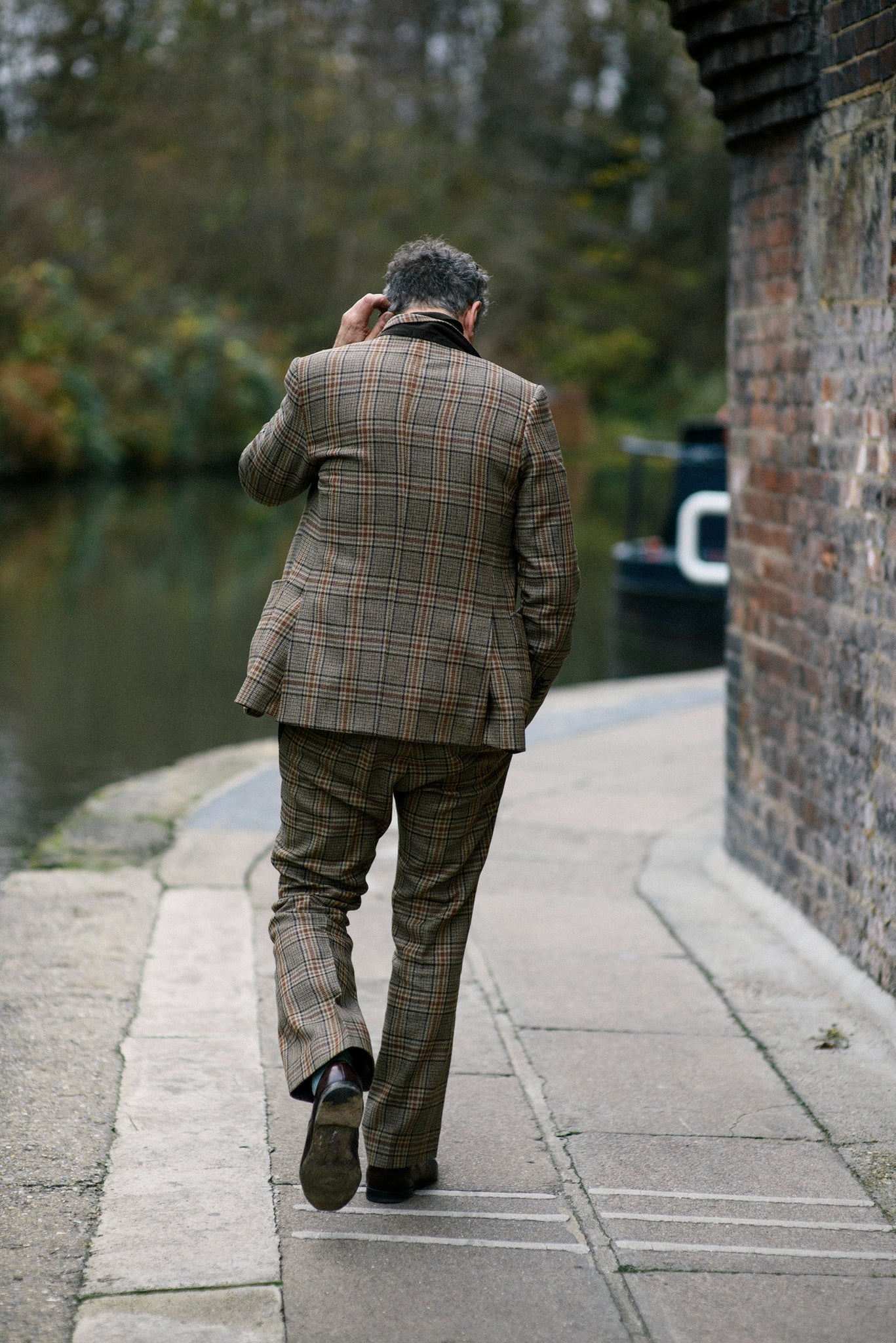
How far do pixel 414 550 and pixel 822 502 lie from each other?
215 centimetres

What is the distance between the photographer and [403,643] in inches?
115

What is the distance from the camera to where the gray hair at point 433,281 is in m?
3.04

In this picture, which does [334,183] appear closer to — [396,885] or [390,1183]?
[396,885]

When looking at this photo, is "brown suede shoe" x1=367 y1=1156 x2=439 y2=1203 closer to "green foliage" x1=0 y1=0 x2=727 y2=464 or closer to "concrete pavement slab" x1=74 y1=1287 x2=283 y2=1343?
"concrete pavement slab" x1=74 y1=1287 x2=283 y2=1343

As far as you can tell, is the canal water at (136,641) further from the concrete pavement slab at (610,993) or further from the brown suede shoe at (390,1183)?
the brown suede shoe at (390,1183)

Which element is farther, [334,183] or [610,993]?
[334,183]

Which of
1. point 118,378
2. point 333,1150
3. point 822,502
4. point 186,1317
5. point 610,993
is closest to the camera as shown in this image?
point 186,1317

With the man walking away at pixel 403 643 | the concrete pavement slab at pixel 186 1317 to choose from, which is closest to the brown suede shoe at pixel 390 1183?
the man walking away at pixel 403 643

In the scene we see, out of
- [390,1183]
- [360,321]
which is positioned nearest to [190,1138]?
[390,1183]

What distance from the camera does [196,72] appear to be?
39.6m

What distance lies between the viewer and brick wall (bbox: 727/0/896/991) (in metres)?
4.22

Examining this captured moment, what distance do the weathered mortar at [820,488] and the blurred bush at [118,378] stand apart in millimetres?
28503

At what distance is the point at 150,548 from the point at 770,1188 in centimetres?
1824

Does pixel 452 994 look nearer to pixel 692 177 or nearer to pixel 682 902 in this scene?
pixel 682 902
